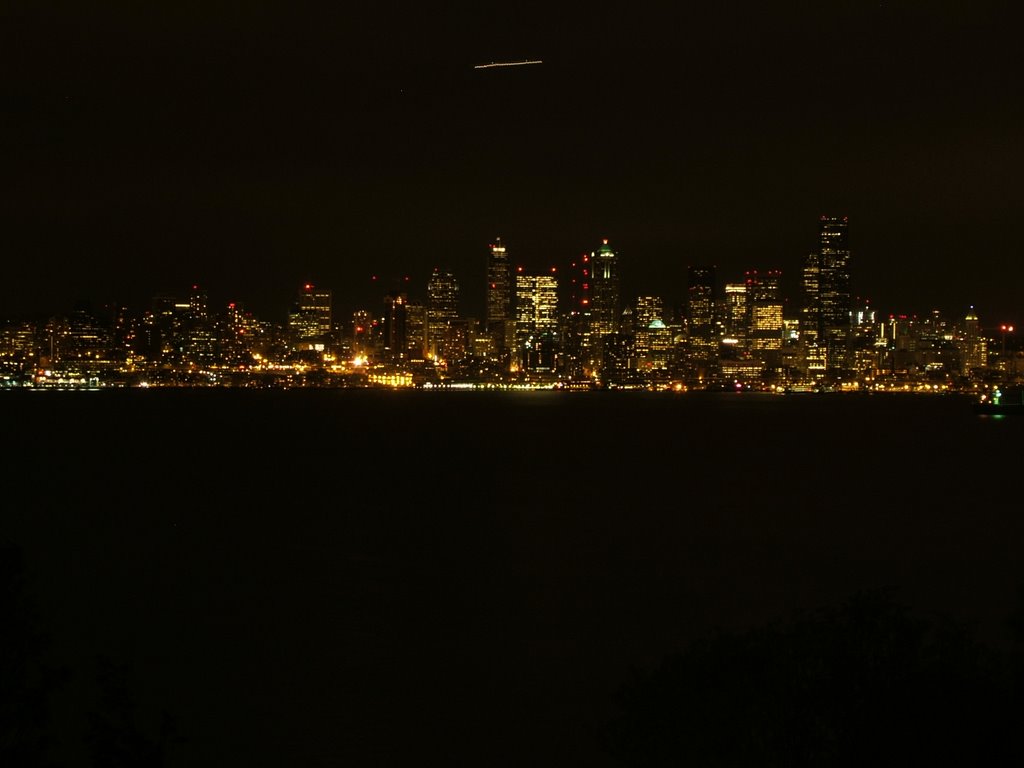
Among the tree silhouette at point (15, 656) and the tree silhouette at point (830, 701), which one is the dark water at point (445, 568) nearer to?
the tree silhouette at point (15, 656)

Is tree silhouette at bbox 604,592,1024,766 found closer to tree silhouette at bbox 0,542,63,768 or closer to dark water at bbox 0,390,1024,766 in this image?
dark water at bbox 0,390,1024,766

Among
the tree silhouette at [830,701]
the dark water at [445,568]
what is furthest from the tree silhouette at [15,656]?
the tree silhouette at [830,701]

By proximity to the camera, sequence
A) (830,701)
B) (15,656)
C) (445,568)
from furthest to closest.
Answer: (445,568) → (830,701) → (15,656)

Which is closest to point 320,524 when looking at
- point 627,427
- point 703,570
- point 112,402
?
point 703,570

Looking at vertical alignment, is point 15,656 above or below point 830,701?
above

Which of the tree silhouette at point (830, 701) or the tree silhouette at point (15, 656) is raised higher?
the tree silhouette at point (15, 656)

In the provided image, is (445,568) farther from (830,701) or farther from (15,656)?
(15,656)

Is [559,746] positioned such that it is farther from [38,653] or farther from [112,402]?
[112,402]

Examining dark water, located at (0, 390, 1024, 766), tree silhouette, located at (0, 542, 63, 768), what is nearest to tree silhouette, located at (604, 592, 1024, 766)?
dark water, located at (0, 390, 1024, 766)

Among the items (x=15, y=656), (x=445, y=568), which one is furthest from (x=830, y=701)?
(x=445, y=568)

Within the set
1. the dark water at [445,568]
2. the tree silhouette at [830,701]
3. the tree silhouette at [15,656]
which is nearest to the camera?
the tree silhouette at [15,656]
